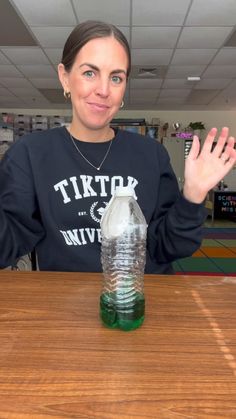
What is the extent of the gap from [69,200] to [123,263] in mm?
405

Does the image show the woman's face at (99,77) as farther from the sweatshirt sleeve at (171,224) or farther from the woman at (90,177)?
the sweatshirt sleeve at (171,224)

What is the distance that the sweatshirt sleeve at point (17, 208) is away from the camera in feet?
3.30

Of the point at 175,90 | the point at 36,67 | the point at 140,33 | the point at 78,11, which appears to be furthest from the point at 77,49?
the point at 175,90

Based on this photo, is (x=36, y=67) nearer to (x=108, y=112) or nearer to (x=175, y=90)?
(x=175, y=90)

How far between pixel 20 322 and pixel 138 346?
0.72 feet

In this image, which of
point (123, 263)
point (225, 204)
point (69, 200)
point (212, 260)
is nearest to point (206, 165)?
point (123, 263)

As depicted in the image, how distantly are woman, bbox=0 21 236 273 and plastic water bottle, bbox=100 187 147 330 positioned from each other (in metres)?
0.21

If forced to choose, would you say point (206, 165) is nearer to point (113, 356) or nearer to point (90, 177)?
point (90, 177)

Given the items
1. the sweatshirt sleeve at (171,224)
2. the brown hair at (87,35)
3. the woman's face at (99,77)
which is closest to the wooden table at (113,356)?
the sweatshirt sleeve at (171,224)

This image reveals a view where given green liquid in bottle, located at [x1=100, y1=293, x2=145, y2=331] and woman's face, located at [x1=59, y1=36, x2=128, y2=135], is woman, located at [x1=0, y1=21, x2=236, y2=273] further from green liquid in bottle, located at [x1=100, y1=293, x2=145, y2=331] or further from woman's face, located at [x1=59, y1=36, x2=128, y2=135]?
green liquid in bottle, located at [x1=100, y1=293, x2=145, y2=331]

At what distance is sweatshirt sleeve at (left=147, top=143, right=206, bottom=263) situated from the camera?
880mm

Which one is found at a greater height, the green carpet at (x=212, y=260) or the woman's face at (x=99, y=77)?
the woman's face at (x=99, y=77)

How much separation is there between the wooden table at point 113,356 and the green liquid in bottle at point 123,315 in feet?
0.04

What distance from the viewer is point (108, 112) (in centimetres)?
101
